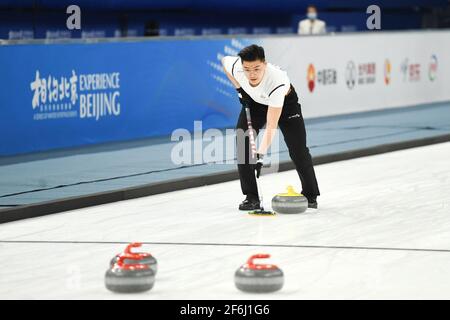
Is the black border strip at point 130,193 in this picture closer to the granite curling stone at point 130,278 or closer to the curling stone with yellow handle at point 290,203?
the curling stone with yellow handle at point 290,203

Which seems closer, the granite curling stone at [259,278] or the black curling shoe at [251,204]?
the granite curling stone at [259,278]

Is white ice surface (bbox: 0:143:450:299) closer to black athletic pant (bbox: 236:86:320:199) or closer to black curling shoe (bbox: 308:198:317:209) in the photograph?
black curling shoe (bbox: 308:198:317:209)

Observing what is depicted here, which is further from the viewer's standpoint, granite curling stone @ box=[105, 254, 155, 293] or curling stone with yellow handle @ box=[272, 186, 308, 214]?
curling stone with yellow handle @ box=[272, 186, 308, 214]

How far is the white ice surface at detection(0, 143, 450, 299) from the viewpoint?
6633 mm

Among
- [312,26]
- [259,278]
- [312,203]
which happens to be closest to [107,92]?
[312,203]

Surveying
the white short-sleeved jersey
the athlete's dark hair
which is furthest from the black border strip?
the athlete's dark hair

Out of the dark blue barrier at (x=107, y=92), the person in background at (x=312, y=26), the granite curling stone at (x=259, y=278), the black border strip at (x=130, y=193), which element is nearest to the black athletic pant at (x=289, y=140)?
the black border strip at (x=130, y=193)

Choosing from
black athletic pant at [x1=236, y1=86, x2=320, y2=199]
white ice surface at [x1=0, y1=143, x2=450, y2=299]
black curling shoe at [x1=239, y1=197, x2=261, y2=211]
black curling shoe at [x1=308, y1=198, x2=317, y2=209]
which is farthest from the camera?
black curling shoe at [x1=308, y1=198, x2=317, y2=209]

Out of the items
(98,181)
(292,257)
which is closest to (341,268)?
(292,257)

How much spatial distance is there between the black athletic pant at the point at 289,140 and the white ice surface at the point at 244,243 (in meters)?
0.27

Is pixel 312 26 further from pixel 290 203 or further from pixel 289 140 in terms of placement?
pixel 290 203

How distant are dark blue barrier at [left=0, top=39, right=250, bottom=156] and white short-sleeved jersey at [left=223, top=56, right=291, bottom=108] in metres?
5.09

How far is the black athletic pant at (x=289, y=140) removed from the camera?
9.96 metres

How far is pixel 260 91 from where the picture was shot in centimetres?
957
